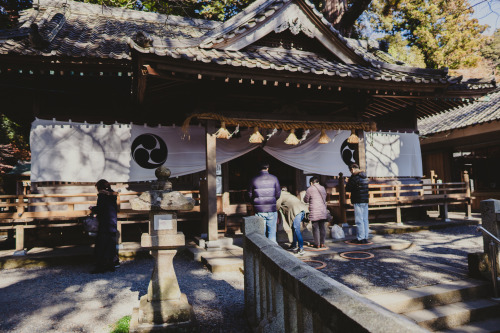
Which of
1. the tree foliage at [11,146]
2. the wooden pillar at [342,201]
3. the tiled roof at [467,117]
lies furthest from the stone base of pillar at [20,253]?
the tiled roof at [467,117]

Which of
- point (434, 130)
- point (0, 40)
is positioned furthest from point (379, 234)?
point (0, 40)

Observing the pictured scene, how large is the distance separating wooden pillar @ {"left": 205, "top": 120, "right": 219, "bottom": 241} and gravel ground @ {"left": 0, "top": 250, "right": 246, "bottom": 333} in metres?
0.85

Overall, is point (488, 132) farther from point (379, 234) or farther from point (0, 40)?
point (0, 40)

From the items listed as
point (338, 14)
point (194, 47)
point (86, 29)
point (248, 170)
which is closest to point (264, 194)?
point (194, 47)

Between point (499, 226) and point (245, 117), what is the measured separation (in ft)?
17.8

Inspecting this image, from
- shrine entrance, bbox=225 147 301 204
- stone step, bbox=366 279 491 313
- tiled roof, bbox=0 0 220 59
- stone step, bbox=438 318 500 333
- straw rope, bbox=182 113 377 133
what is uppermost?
tiled roof, bbox=0 0 220 59

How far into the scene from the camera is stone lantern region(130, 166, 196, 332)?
348cm

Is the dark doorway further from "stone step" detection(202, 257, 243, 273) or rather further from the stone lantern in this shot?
the stone lantern

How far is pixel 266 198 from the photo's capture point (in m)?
6.34

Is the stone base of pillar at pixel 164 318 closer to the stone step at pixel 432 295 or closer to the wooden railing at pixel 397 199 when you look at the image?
the stone step at pixel 432 295

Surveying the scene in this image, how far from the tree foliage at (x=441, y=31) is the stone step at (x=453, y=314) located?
75.6ft

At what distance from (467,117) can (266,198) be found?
13896 millimetres

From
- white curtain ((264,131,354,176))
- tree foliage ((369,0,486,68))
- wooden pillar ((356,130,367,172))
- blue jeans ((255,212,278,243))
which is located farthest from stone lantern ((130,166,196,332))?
tree foliage ((369,0,486,68))

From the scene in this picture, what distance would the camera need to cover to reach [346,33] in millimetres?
14422
